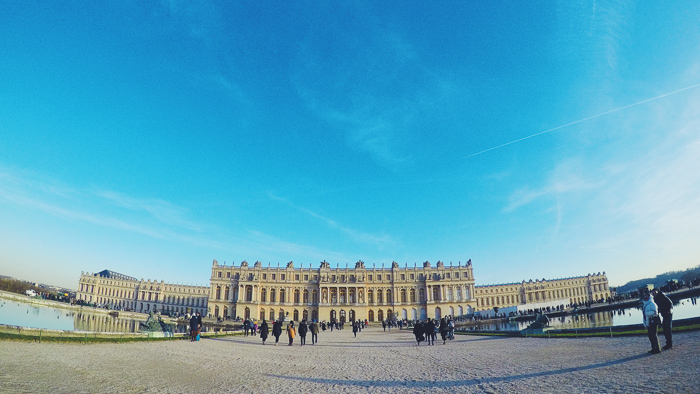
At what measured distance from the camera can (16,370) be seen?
28.7 feet

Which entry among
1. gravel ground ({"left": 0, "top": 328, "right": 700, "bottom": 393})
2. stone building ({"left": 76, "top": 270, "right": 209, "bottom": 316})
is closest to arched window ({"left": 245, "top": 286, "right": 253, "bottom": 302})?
stone building ({"left": 76, "top": 270, "right": 209, "bottom": 316})

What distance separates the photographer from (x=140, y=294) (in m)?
114

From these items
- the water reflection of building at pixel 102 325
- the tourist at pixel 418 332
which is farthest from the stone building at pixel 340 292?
the tourist at pixel 418 332

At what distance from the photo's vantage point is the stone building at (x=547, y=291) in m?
102

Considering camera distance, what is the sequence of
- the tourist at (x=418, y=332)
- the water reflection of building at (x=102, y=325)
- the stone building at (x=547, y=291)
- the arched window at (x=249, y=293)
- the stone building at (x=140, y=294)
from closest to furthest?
the tourist at (x=418, y=332) < the water reflection of building at (x=102, y=325) < the arched window at (x=249, y=293) < the stone building at (x=547, y=291) < the stone building at (x=140, y=294)

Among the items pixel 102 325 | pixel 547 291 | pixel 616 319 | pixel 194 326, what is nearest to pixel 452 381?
pixel 194 326

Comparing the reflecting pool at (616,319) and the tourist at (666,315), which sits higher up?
the tourist at (666,315)

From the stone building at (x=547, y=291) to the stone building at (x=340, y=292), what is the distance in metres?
27.6

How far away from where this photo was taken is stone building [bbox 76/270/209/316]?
373 feet

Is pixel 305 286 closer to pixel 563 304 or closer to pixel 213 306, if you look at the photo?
pixel 213 306

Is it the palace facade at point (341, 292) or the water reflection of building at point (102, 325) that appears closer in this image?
the water reflection of building at point (102, 325)

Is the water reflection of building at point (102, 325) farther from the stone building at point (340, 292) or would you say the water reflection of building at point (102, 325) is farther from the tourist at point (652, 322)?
the tourist at point (652, 322)

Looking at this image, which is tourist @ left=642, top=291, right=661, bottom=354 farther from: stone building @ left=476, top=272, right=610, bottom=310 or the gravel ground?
stone building @ left=476, top=272, right=610, bottom=310

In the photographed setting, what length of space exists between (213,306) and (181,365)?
7211 cm
